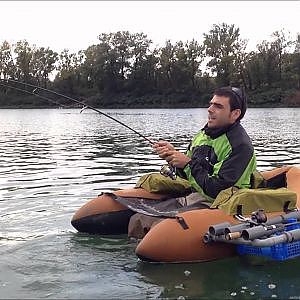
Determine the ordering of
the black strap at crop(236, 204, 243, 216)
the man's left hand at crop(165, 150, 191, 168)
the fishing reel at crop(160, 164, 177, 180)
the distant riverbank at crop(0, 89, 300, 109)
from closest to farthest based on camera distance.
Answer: the black strap at crop(236, 204, 243, 216), the man's left hand at crop(165, 150, 191, 168), the fishing reel at crop(160, 164, 177, 180), the distant riverbank at crop(0, 89, 300, 109)

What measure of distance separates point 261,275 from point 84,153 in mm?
12635

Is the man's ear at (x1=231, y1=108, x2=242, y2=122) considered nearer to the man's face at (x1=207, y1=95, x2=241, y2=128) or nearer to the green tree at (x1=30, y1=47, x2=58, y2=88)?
the man's face at (x1=207, y1=95, x2=241, y2=128)

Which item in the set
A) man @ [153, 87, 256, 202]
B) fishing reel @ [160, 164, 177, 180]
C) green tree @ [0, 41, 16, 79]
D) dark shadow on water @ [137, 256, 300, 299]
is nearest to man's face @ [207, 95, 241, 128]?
man @ [153, 87, 256, 202]

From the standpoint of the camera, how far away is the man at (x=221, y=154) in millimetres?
6094

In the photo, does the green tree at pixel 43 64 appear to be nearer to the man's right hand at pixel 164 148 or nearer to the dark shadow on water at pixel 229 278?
the man's right hand at pixel 164 148

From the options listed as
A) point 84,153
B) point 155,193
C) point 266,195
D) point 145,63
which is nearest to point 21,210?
point 155,193

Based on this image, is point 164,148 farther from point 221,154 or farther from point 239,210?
point 239,210

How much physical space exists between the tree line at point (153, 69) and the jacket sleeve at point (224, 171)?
65.8 meters

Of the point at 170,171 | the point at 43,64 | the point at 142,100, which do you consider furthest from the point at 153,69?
the point at 170,171

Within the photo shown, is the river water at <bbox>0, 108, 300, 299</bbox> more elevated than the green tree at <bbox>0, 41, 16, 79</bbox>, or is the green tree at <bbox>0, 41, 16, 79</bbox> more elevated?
the green tree at <bbox>0, 41, 16, 79</bbox>

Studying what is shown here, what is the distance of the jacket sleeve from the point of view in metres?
6.06

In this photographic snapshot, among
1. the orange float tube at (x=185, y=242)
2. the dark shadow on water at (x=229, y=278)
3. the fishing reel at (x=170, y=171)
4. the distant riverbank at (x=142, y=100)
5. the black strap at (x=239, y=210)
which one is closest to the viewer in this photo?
the dark shadow on water at (x=229, y=278)

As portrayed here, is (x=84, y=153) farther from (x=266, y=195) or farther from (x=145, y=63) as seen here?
(x=145, y=63)

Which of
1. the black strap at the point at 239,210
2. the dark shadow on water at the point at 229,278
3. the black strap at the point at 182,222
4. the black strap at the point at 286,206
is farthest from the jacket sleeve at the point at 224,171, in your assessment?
the dark shadow on water at the point at 229,278
